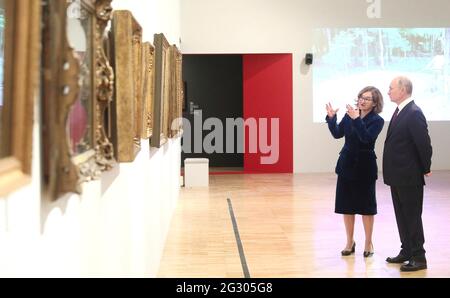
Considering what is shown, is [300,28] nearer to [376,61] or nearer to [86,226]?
[376,61]

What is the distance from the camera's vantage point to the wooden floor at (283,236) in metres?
5.61

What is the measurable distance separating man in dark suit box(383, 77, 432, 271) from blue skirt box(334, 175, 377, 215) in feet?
1.11

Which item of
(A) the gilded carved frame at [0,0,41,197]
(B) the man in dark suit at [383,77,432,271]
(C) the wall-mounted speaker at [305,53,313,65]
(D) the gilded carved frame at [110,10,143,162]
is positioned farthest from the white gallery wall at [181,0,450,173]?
(A) the gilded carved frame at [0,0,41,197]

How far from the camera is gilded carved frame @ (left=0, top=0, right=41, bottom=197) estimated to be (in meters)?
1.18

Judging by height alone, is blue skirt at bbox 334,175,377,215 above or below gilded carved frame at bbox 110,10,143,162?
below

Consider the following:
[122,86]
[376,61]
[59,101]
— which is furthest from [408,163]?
[376,61]

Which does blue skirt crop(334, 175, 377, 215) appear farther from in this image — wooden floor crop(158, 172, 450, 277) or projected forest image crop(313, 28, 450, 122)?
projected forest image crop(313, 28, 450, 122)

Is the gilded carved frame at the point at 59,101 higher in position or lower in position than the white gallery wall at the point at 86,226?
higher

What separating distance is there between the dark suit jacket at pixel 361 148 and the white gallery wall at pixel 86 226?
2193 mm

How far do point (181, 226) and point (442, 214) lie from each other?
3.93 m

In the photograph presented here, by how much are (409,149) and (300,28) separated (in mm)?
10552

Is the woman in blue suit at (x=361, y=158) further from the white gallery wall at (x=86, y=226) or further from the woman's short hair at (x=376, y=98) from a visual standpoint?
the white gallery wall at (x=86, y=226)

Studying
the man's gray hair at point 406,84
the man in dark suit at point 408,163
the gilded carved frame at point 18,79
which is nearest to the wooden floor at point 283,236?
the man in dark suit at point 408,163
